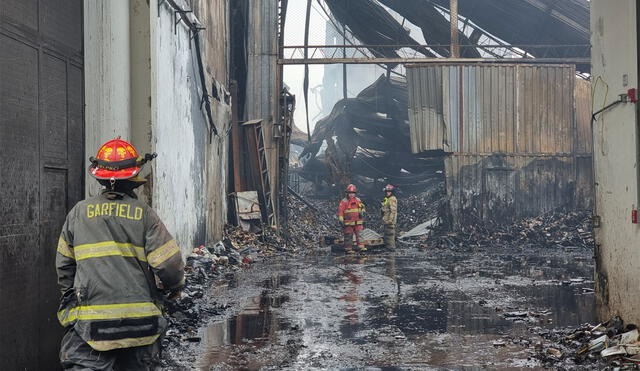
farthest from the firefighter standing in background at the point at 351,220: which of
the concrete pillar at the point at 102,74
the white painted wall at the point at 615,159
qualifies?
the concrete pillar at the point at 102,74

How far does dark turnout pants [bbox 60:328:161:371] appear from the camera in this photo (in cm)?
364

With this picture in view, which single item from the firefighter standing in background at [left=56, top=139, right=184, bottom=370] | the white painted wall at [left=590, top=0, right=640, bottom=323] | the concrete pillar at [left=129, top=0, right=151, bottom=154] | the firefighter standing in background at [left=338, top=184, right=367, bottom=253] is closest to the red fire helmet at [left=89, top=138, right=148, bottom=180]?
the firefighter standing in background at [left=56, top=139, right=184, bottom=370]

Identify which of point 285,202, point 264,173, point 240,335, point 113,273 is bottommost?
point 240,335

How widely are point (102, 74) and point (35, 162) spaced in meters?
1.33

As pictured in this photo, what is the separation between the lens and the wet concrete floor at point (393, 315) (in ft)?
19.5

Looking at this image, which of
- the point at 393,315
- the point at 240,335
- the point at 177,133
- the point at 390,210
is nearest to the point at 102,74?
the point at 240,335

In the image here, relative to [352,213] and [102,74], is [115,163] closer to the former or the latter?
[102,74]

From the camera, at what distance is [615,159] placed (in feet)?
21.3

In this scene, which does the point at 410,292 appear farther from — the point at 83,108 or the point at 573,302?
the point at 83,108

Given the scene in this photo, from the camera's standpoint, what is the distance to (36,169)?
15.5ft

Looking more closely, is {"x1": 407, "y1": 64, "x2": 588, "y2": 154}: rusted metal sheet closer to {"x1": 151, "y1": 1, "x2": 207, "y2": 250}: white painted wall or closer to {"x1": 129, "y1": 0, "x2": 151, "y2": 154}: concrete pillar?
{"x1": 151, "y1": 1, "x2": 207, "y2": 250}: white painted wall

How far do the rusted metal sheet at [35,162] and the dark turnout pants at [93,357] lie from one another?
2.69 feet

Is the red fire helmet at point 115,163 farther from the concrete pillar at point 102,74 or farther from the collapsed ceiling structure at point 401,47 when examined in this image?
the collapsed ceiling structure at point 401,47

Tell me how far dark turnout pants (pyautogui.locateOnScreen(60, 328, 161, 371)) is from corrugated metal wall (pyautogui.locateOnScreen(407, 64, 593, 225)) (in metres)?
16.2
